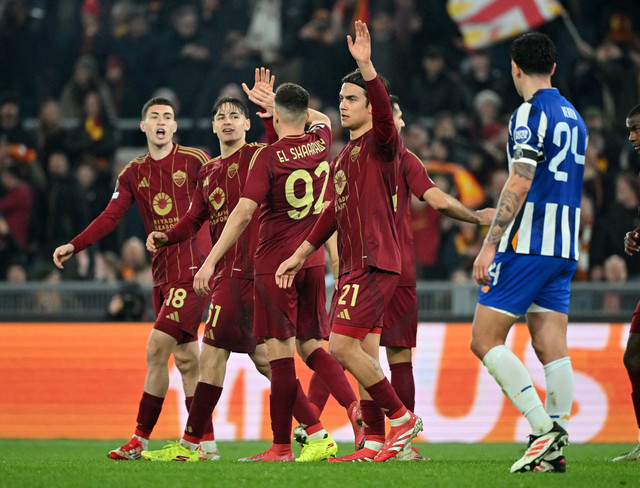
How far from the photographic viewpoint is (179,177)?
791cm

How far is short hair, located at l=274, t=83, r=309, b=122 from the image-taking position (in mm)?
6875

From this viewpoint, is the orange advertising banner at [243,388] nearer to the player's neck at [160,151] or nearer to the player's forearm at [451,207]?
the player's neck at [160,151]

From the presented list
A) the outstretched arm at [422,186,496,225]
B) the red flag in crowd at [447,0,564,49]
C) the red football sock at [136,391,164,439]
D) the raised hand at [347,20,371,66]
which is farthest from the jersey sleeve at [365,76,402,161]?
the red flag in crowd at [447,0,564,49]

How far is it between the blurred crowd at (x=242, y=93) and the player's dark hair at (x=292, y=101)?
214 inches

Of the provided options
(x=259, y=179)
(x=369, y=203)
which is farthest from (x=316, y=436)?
(x=259, y=179)

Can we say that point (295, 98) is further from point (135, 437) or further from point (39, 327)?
point (39, 327)

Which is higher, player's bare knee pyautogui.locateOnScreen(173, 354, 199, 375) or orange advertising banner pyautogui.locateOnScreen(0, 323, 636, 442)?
player's bare knee pyautogui.locateOnScreen(173, 354, 199, 375)

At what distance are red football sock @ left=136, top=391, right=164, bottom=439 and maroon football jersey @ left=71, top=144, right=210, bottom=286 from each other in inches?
35.4

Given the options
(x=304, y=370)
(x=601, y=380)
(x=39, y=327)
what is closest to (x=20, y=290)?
(x=39, y=327)

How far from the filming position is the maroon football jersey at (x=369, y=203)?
6.35 metres

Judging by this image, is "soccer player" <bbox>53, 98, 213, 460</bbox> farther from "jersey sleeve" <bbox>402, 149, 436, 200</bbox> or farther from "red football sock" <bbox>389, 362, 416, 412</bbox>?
"jersey sleeve" <bbox>402, 149, 436, 200</bbox>

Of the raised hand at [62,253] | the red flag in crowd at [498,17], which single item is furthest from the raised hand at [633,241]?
the red flag in crowd at [498,17]

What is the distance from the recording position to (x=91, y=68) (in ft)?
48.5

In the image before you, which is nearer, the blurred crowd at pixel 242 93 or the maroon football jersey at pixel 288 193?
the maroon football jersey at pixel 288 193
